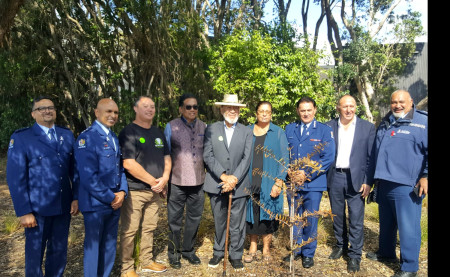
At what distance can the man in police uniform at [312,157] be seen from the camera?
406 centimetres

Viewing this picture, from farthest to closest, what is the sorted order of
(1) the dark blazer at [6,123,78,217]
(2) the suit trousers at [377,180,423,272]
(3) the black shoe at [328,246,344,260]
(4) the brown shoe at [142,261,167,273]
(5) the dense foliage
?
(5) the dense foliage, (3) the black shoe at [328,246,344,260], (4) the brown shoe at [142,261,167,273], (2) the suit trousers at [377,180,423,272], (1) the dark blazer at [6,123,78,217]

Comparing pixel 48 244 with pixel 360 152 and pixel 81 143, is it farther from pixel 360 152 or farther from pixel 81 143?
pixel 360 152

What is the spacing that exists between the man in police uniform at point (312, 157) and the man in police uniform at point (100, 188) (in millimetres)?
2045

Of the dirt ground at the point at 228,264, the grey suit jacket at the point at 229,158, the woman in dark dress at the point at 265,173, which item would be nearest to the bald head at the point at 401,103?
the woman in dark dress at the point at 265,173

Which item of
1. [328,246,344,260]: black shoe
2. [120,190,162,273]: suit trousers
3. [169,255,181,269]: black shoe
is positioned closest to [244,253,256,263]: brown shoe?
[169,255,181,269]: black shoe

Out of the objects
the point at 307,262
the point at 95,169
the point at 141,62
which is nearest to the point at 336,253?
the point at 307,262

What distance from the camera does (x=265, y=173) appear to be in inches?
162

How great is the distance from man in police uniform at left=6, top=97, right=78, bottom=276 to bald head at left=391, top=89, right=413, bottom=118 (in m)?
3.62

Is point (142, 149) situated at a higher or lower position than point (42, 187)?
higher

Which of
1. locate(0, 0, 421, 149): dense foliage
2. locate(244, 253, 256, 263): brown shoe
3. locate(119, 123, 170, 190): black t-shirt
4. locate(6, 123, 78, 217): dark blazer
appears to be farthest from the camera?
locate(0, 0, 421, 149): dense foliage

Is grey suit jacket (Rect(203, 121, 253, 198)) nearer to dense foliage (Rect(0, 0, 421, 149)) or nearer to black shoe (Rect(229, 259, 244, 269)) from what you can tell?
black shoe (Rect(229, 259, 244, 269))

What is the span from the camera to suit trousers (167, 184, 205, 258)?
416 centimetres

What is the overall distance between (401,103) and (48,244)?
412cm

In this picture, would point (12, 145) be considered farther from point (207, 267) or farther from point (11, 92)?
point (11, 92)
